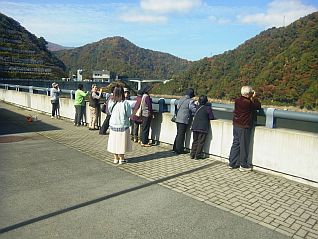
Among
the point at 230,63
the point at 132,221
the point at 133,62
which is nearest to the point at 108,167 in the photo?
the point at 132,221

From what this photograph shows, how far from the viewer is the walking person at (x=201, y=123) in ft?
23.7

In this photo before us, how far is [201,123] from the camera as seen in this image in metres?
7.21

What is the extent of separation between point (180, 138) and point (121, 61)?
16773 centimetres

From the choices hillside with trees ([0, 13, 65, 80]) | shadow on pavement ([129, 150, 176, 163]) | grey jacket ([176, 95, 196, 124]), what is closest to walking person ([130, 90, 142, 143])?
shadow on pavement ([129, 150, 176, 163])

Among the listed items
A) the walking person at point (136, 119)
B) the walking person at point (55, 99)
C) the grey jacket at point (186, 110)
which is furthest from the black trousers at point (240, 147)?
the walking person at point (55, 99)

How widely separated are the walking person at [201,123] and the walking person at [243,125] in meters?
0.84

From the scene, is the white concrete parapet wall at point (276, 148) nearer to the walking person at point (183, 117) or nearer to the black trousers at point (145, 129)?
the walking person at point (183, 117)

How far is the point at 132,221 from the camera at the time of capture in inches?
162

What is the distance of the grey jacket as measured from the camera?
7.64 meters

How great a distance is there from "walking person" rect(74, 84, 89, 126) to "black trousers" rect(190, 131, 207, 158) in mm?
5826

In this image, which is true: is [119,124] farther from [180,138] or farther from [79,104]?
[79,104]

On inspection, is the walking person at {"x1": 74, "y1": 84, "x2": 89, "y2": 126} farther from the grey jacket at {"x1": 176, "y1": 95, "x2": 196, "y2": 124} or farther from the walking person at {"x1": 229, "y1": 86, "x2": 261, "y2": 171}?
the walking person at {"x1": 229, "y1": 86, "x2": 261, "y2": 171}

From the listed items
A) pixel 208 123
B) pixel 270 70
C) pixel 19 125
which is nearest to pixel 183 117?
pixel 208 123

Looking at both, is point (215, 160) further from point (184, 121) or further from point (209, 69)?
point (209, 69)
